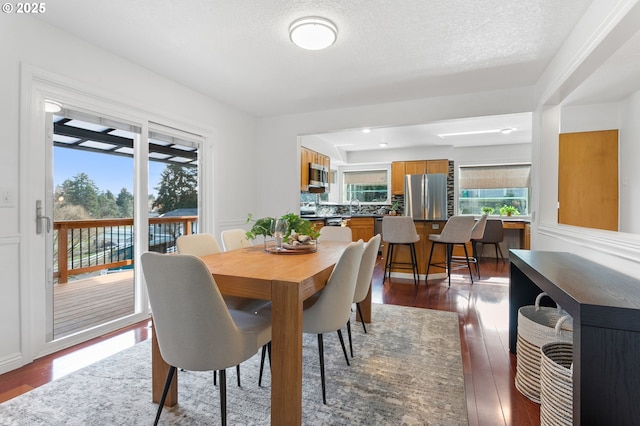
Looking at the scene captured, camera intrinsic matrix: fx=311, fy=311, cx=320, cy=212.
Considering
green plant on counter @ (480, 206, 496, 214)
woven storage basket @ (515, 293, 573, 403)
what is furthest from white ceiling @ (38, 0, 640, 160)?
green plant on counter @ (480, 206, 496, 214)

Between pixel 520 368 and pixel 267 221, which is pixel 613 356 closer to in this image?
pixel 520 368

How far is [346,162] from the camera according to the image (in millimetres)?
7820

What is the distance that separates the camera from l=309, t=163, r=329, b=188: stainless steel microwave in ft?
18.2

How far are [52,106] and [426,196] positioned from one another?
19.8 ft

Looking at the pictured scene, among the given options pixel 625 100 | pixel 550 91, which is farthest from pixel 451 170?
pixel 550 91

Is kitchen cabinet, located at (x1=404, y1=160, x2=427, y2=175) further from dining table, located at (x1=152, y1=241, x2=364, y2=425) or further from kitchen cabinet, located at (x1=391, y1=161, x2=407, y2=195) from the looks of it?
dining table, located at (x1=152, y1=241, x2=364, y2=425)

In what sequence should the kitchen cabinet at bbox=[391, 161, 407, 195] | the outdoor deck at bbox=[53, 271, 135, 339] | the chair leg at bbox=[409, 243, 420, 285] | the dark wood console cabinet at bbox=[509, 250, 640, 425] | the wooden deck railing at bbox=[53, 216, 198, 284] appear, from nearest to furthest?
the dark wood console cabinet at bbox=[509, 250, 640, 425]
the outdoor deck at bbox=[53, 271, 135, 339]
the wooden deck railing at bbox=[53, 216, 198, 284]
the chair leg at bbox=[409, 243, 420, 285]
the kitchen cabinet at bbox=[391, 161, 407, 195]

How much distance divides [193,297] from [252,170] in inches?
139

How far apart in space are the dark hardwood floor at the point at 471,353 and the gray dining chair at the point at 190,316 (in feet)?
4.12

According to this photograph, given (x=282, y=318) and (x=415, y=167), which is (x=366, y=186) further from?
(x=282, y=318)

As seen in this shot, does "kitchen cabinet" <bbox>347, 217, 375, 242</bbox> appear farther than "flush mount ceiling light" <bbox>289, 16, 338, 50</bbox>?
Yes

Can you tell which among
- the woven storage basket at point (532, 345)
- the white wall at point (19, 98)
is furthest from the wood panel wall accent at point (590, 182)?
the white wall at point (19, 98)

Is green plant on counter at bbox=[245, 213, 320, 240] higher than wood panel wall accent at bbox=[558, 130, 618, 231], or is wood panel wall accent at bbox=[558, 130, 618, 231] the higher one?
wood panel wall accent at bbox=[558, 130, 618, 231]

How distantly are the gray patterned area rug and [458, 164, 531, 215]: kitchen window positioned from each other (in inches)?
212
